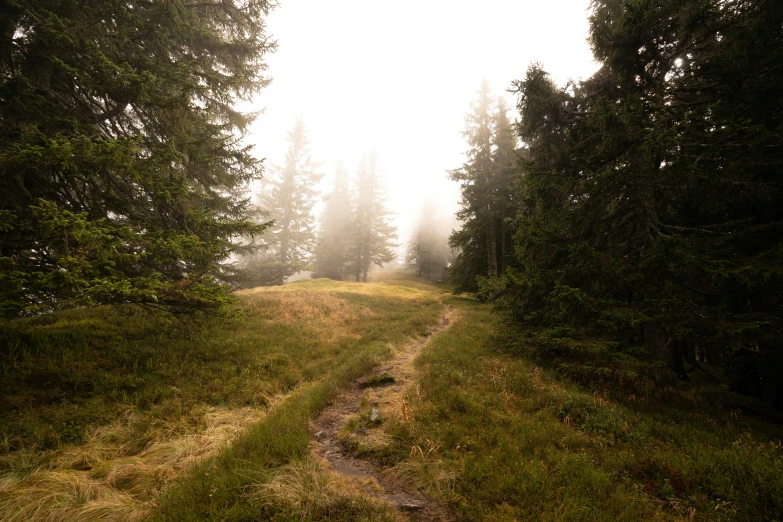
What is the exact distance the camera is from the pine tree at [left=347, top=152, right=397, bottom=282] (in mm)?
42000

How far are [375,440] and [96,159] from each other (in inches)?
334

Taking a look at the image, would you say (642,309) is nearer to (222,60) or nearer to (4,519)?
(4,519)

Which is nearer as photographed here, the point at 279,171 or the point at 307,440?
the point at 307,440

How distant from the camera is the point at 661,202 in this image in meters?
9.49

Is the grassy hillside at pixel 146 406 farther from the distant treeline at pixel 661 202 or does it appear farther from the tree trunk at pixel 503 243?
the tree trunk at pixel 503 243

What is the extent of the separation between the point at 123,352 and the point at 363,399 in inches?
289

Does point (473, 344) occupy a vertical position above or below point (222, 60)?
below

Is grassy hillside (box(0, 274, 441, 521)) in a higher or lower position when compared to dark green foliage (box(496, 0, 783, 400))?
lower

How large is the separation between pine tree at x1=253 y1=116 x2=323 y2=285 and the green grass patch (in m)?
29.0

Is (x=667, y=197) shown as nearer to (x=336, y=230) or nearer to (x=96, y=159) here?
(x=96, y=159)

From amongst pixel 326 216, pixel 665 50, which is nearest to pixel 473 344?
pixel 665 50

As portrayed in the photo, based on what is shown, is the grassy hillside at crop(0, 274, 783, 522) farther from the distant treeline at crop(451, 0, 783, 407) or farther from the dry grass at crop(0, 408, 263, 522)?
the distant treeline at crop(451, 0, 783, 407)

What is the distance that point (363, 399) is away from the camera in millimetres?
7453

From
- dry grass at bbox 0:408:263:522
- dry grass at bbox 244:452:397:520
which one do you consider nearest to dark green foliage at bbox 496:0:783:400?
dry grass at bbox 244:452:397:520
